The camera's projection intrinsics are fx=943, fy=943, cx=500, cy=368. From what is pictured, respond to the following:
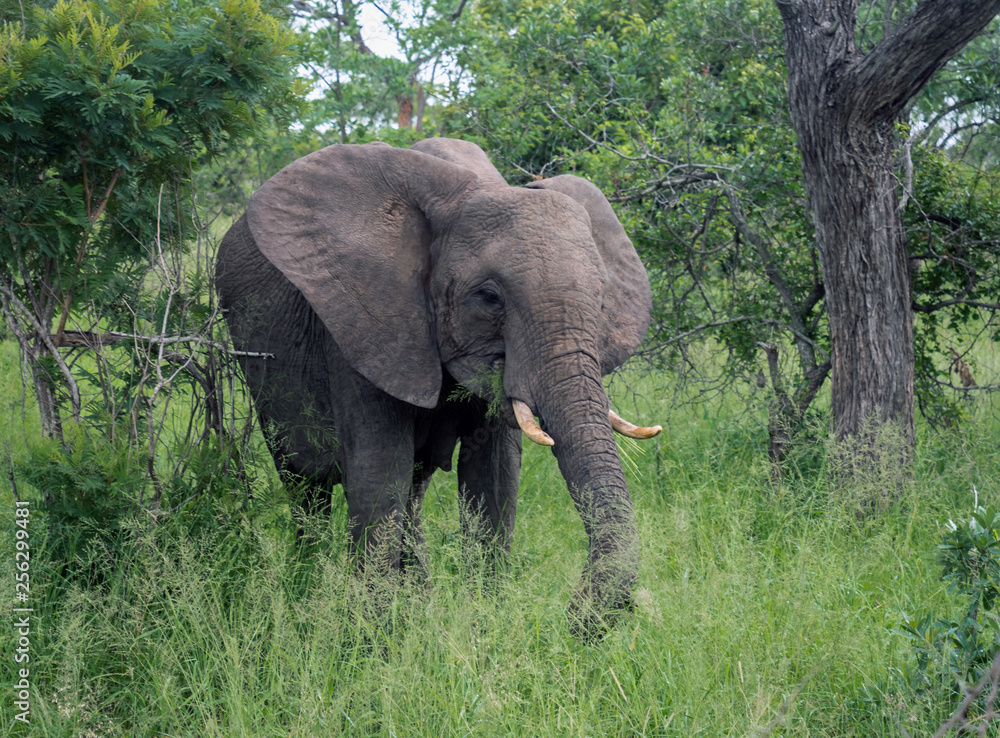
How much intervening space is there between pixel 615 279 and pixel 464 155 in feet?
3.14

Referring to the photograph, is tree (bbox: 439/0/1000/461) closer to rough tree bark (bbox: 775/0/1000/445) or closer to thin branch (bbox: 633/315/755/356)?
thin branch (bbox: 633/315/755/356)

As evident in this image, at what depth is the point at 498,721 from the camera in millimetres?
2928

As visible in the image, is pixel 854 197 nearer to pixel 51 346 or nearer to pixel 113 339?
pixel 113 339

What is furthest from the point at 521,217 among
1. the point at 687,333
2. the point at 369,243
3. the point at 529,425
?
the point at 687,333

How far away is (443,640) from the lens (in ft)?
11.0

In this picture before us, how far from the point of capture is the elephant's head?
351 centimetres

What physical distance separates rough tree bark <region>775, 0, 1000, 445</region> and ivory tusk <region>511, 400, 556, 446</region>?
268 centimetres

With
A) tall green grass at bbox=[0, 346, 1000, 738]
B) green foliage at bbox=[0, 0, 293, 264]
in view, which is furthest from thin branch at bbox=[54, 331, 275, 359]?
tall green grass at bbox=[0, 346, 1000, 738]

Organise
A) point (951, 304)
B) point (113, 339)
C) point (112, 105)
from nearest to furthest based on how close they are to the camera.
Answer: point (112, 105) → point (113, 339) → point (951, 304)

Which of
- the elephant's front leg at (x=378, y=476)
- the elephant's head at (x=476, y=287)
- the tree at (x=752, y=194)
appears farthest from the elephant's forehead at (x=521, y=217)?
the tree at (x=752, y=194)

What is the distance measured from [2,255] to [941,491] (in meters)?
4.93

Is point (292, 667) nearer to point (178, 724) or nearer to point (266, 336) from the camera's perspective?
point (178, 724)

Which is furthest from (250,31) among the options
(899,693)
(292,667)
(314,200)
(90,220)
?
(899,693)

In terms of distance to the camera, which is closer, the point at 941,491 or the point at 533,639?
the point at 533,639
